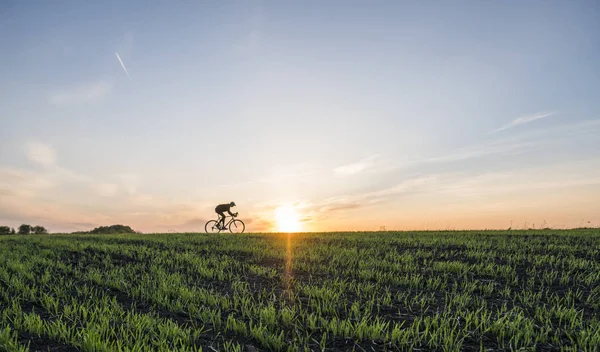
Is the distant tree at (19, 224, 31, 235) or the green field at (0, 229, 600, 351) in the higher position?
the distant tree at (19, 224, 31, 235)

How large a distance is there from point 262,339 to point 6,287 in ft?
23.9

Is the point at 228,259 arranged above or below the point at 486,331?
above

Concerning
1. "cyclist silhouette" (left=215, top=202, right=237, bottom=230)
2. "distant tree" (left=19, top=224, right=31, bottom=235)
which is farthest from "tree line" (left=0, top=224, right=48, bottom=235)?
"cyclist silhouette" (left=215, top=202, right=237, bottom=230)

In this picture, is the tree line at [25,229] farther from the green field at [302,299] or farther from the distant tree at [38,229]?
the green field at [302,299]

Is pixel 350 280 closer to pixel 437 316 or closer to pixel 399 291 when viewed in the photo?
pixel 399 291

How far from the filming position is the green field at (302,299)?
5.54 meters

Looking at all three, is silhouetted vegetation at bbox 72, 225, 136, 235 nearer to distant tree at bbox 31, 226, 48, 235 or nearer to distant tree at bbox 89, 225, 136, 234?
distant tree at bbox 89, 225, 136, 234

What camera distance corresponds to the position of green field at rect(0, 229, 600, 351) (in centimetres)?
554

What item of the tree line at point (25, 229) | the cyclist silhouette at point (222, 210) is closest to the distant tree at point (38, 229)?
the tree line at point (25, 229)

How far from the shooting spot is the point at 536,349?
17.7ft

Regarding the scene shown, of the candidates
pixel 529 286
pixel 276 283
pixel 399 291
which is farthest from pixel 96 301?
pixel 529 286

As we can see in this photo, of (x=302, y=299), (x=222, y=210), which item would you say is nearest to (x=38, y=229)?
(x=222, y=210)

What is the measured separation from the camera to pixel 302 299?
749cm

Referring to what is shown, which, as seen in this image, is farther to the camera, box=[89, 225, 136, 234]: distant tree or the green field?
box=[89, 225, 136, 234]: distant tree
